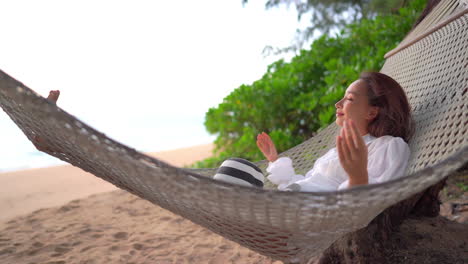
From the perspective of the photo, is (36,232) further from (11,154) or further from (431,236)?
(11,154)

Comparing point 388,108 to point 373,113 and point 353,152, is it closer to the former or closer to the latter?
point 373,113

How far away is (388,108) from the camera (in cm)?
146

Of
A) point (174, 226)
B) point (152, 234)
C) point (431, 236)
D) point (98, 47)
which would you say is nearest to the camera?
point (431, 236)

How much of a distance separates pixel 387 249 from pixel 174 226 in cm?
164

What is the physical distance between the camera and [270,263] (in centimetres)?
192

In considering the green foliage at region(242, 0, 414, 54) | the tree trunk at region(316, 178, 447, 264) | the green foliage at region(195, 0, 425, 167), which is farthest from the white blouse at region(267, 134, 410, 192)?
the green foliage at region(242, 0, 414, 54)

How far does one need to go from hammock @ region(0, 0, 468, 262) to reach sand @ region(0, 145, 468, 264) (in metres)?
0.64

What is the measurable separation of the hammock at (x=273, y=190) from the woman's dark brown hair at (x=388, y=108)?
58 millimetres

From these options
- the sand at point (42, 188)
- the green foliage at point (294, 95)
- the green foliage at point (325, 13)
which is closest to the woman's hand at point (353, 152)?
the green foliage at point (294, 95)

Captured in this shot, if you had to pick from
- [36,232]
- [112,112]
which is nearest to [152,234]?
[36,232]

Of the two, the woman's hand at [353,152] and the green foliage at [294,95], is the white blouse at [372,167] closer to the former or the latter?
the woman's hand at [353,152]

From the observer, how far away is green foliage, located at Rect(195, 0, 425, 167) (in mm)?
3514

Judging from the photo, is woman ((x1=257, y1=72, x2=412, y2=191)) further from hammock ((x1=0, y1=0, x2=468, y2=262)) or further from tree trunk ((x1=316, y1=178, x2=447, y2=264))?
tree trunk ((x1=316, y1=178, x2=447, y2=264))

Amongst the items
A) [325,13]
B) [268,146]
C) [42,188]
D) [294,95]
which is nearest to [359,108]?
[268,146]
